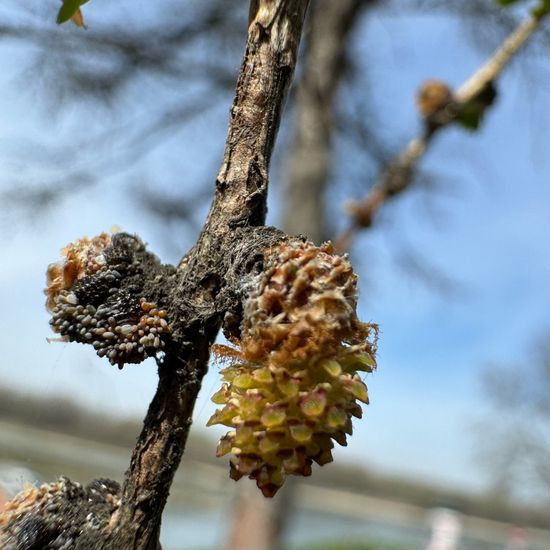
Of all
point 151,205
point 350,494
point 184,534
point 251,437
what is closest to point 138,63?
point 151,205

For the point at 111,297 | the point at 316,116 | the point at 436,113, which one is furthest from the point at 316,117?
the point at 111,297

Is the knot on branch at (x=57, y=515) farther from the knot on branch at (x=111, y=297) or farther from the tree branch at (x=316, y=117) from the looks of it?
the tree branch at (x=316, y=117)

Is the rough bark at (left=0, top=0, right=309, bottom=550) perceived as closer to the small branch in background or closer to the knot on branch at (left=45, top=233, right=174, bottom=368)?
the knot on branch at (left=45, top=233, right=174, bottom=368)

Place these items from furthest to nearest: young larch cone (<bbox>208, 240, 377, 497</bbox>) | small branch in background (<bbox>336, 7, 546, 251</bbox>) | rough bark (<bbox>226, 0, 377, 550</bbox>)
A: rough bark (<bbox>226, 0, 377, 550</bbox>) → small branch in background (<bbox>336, 7, 546, 251</bbox>) → young larch cone (<bbox>208, 240, 377, 497</bbox>)

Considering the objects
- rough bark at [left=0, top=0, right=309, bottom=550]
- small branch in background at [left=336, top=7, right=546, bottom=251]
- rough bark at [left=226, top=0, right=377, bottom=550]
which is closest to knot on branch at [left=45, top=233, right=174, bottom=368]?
rough bark at [left=0, top=0, right=309, bottom=550]

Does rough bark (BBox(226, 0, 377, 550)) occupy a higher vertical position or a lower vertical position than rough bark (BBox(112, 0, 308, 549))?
higher

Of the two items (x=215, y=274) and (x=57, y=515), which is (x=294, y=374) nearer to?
(x=215, y=274)
